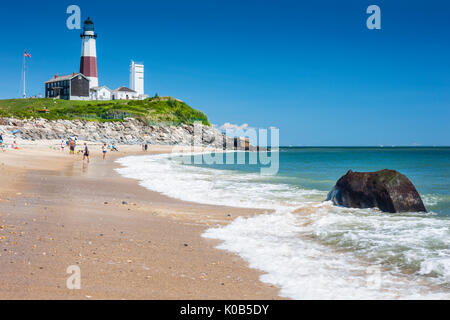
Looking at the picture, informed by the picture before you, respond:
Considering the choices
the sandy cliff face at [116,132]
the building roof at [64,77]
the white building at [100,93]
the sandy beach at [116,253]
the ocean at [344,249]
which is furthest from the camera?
the white building at [100,93]

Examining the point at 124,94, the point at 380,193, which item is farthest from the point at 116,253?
the point at 124,94

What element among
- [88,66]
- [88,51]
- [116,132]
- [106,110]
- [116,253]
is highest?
[88,51]

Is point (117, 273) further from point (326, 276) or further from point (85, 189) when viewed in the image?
point (85, 189)

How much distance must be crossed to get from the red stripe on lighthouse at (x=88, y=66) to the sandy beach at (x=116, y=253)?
92973mm

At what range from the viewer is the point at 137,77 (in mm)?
115625

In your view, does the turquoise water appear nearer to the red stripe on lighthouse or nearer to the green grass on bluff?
the green grass on bluff

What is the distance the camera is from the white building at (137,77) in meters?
114

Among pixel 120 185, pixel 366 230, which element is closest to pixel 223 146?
pixel 120 185

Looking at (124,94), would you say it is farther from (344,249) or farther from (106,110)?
(344,249)

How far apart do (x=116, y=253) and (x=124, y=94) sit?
362 feet

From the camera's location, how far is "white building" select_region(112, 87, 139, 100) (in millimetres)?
109000

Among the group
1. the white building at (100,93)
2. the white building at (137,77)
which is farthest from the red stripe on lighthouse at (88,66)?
the white building at (137,77)

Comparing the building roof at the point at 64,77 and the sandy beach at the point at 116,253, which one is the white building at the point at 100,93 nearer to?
the building roof at the point at 64,77

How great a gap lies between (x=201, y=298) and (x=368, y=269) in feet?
9.70
